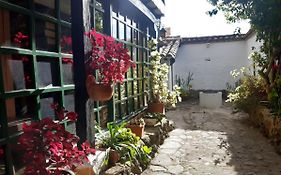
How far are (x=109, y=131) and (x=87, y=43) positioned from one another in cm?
167

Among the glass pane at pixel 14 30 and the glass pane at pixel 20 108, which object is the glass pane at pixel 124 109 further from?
the glass pane at pixel 14 30

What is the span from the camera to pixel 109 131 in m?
3.72

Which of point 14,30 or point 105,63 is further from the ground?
point 14,30

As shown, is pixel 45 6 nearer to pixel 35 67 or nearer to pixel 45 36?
pixel 45 36

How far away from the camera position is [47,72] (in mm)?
2562

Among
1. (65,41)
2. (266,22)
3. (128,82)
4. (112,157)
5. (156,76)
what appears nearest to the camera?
(65,41)

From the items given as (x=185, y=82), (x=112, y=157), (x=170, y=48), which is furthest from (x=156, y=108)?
(x=185, y=82)

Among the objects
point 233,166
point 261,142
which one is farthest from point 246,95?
point 233,166

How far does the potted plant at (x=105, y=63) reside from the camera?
251cm

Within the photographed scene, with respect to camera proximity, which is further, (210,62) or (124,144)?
(210,62)

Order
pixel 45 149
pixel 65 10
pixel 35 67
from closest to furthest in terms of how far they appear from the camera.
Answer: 1. pixel 45 149
2. pixel 35 67
3. pixel 65 10

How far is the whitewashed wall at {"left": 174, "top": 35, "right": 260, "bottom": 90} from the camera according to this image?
14172 millimetres

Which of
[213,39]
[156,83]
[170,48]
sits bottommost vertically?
[156,83]

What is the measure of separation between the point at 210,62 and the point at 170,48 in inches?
120
